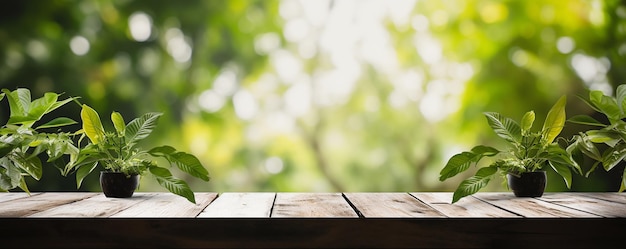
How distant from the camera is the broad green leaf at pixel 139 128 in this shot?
158 centimetres

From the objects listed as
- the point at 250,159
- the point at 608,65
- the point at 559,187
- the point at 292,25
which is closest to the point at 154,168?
the point at 250,159

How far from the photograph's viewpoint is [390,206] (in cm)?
139

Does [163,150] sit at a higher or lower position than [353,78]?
lower

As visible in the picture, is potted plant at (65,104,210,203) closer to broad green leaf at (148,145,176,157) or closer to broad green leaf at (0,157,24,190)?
broad green leaf at (148,145,176,157)

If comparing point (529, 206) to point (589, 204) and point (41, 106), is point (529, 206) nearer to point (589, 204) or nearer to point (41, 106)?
point (589, 204)

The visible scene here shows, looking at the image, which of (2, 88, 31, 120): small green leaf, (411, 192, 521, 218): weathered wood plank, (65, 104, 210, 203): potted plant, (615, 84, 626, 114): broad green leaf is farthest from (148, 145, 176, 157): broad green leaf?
(615, 84, 626, 114): broad green leaf

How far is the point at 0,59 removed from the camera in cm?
200

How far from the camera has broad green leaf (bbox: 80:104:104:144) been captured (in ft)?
5.13

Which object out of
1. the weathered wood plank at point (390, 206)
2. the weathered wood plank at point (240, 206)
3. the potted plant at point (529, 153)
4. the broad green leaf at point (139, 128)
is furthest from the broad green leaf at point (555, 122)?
the broad green leaf at point (139, 128)

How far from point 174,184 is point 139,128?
0.74ft
